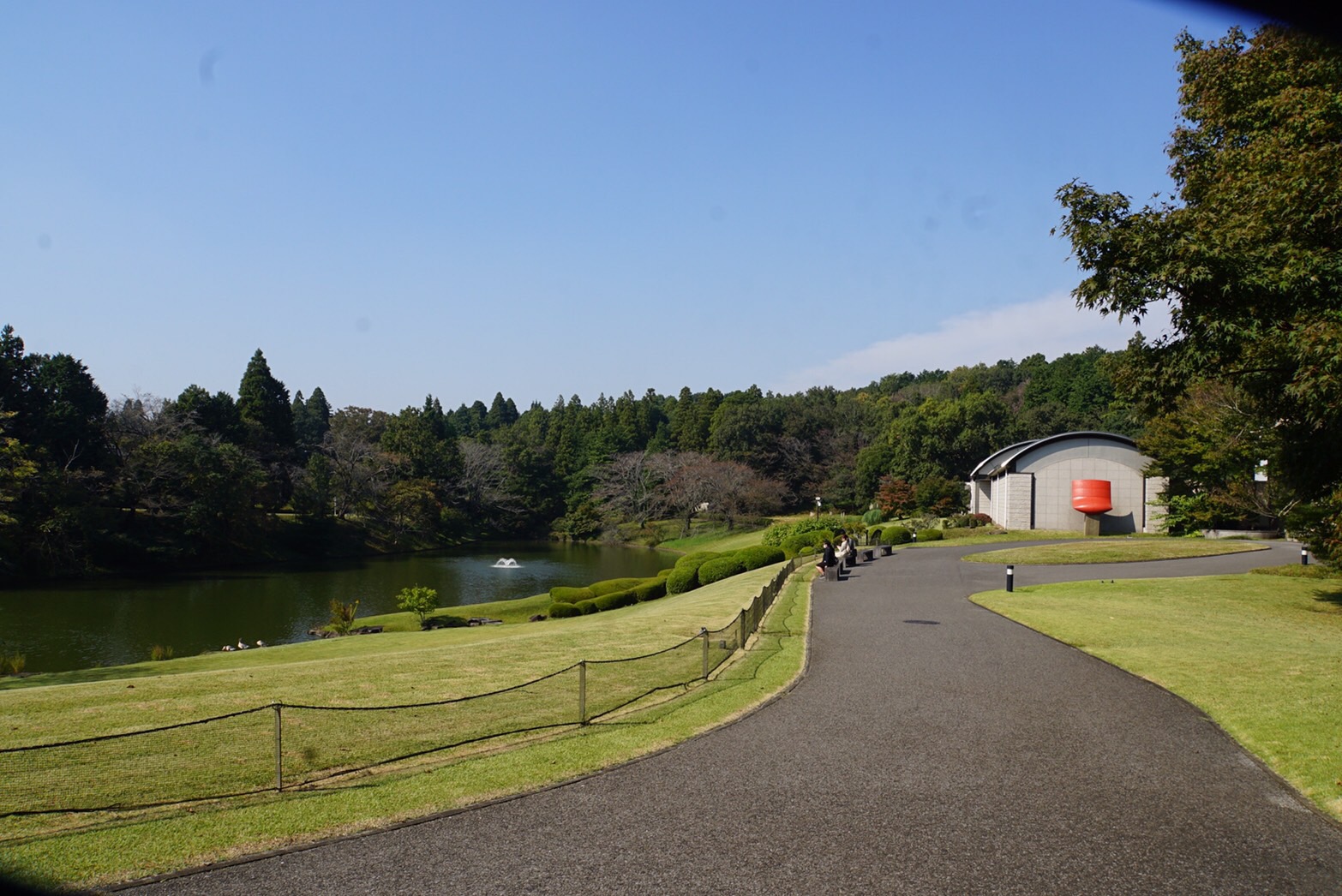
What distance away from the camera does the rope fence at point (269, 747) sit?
8.11 m

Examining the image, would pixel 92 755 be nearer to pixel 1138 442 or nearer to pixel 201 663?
pixel 201 663

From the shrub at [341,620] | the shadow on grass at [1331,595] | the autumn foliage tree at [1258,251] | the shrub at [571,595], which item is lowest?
the shrub at [341,620]

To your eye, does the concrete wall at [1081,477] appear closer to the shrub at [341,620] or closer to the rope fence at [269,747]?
the shrub at [341,620]

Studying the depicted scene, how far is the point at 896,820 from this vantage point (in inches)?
292

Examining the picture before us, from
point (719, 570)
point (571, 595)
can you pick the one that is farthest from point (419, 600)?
point (719, 570)

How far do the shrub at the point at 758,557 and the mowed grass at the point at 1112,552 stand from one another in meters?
7.70

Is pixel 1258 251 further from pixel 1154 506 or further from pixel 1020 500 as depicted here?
pixel 1154 506

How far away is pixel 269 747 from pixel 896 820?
6.98 m

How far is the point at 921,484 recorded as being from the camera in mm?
62250

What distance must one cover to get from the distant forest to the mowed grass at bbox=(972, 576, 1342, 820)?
5.90 m

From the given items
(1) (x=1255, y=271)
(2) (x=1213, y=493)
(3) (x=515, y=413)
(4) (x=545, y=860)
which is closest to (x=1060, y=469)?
(2) (x=1213, y=493)

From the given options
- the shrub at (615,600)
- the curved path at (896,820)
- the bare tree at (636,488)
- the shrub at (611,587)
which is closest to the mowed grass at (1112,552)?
the shrub at (611,587)

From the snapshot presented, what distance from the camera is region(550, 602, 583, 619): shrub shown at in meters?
28.8

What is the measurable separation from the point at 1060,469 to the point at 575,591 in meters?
30.5
